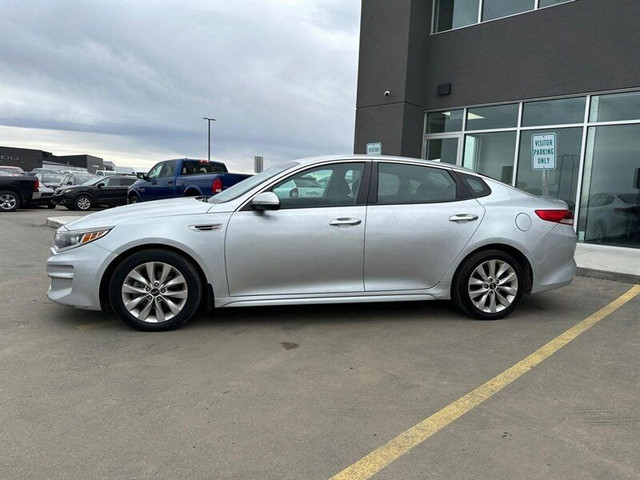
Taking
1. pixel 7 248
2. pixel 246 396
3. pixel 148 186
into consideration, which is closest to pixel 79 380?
pixel 246 396

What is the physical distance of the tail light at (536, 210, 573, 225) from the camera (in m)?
4.80

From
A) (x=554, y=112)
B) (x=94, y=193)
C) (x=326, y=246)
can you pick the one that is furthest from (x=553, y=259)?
(x=94, y=193)

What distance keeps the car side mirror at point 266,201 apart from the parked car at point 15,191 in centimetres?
1654

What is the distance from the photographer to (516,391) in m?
3.21

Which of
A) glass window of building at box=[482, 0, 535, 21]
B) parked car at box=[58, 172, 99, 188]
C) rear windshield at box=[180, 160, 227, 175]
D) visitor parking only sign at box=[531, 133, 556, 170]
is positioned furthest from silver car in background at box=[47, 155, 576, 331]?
parked car at box=[58, 172, 99, 188]

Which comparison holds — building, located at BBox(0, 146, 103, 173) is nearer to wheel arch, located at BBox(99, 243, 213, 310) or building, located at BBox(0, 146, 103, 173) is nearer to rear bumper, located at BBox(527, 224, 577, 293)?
wheel arch, located at BBox(99, 243, 213, 310)

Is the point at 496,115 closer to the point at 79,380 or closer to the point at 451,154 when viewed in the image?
the point at 451,154

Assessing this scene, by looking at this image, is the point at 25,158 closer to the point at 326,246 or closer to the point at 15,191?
the point at 15,191

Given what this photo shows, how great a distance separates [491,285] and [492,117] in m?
7.30

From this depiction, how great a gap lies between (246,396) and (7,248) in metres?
7.68

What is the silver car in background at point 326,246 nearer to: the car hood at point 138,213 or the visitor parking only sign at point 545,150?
the car hood at point 138,213

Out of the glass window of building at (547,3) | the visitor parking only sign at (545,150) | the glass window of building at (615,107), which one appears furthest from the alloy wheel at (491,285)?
the glass window of building at (547,3)

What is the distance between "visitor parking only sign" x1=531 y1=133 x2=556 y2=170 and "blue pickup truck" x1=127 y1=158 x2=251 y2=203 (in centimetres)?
780

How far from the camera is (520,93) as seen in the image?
33.6ft
